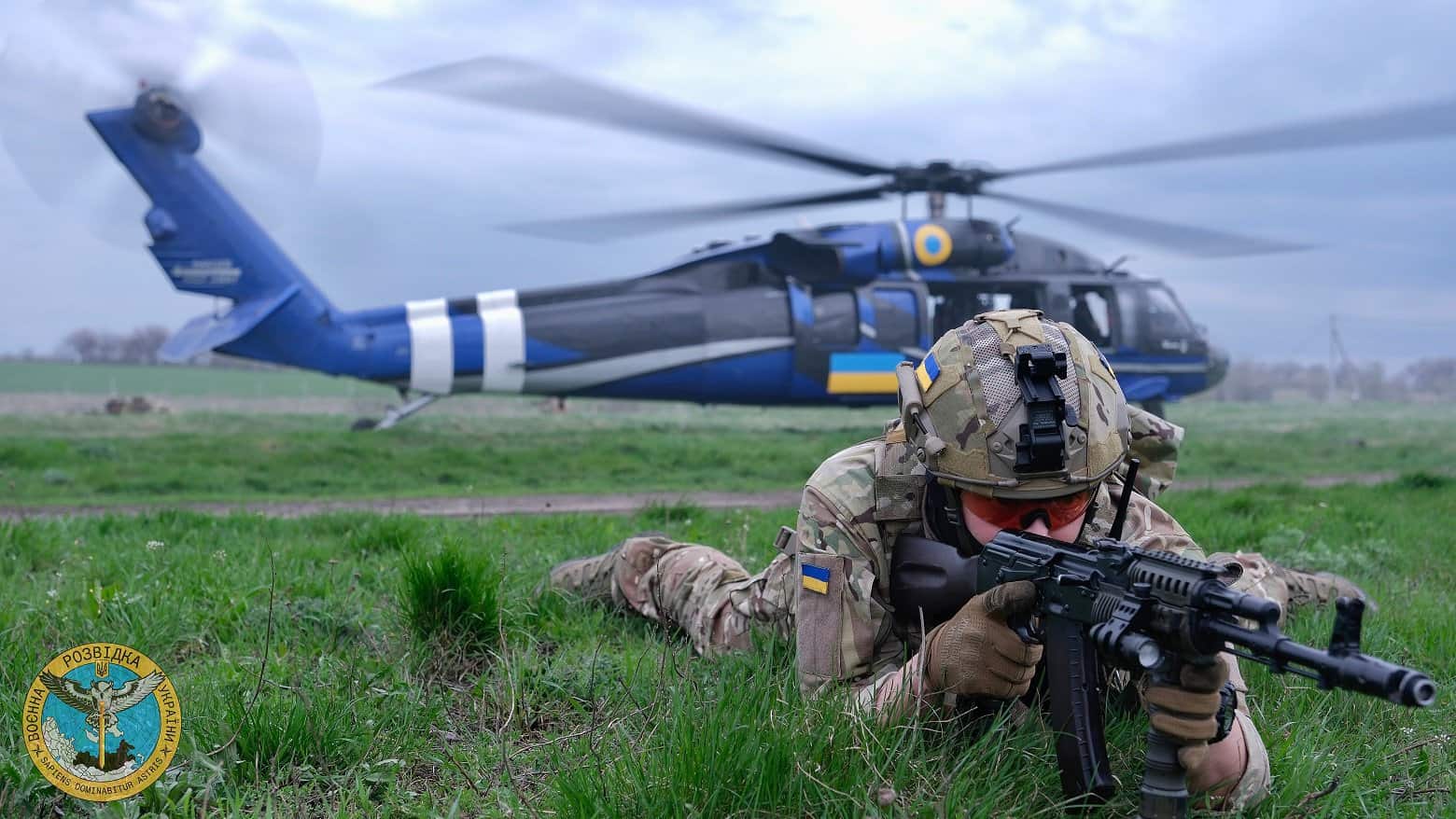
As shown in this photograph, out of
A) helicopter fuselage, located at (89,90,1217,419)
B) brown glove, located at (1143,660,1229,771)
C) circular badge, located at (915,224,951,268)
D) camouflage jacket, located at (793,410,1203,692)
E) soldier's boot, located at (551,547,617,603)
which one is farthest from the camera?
circular badge, located at (915,224,951,268)

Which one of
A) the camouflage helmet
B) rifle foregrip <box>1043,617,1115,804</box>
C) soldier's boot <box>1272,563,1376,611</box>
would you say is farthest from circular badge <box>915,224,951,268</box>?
rifle foregrip <box>1043,617,1115,804</box>

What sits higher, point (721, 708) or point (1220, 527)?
point (721, 708)

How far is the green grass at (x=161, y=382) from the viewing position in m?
39.8

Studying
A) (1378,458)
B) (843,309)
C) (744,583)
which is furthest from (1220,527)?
(1378,458)

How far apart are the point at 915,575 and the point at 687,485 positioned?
8.34 metres

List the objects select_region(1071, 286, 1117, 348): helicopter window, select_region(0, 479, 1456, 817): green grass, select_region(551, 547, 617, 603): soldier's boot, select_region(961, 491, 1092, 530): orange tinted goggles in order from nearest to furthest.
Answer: select_region(0, 479, 1456, 817): green grass, select_region(961, 491, 1092, 530): orange tinted goggles, select_region(551, 547, 617, 603): soldier's boot, select_region(1071, 286, 1117, 348): helicopter window

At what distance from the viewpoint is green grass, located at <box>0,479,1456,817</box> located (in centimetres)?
230

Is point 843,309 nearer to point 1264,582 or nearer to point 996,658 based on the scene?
point 1264,582

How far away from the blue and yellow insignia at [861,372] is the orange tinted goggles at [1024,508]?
34.0 feet

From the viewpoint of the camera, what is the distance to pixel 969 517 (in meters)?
3.00

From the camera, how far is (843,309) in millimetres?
13258

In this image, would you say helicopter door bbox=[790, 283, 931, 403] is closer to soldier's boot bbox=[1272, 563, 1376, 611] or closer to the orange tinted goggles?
soldier's boot bbox=[1272, 563, 1376, 611]

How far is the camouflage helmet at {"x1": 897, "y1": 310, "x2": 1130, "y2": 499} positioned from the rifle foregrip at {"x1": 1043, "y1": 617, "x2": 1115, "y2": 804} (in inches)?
19.2

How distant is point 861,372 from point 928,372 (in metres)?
10.5
